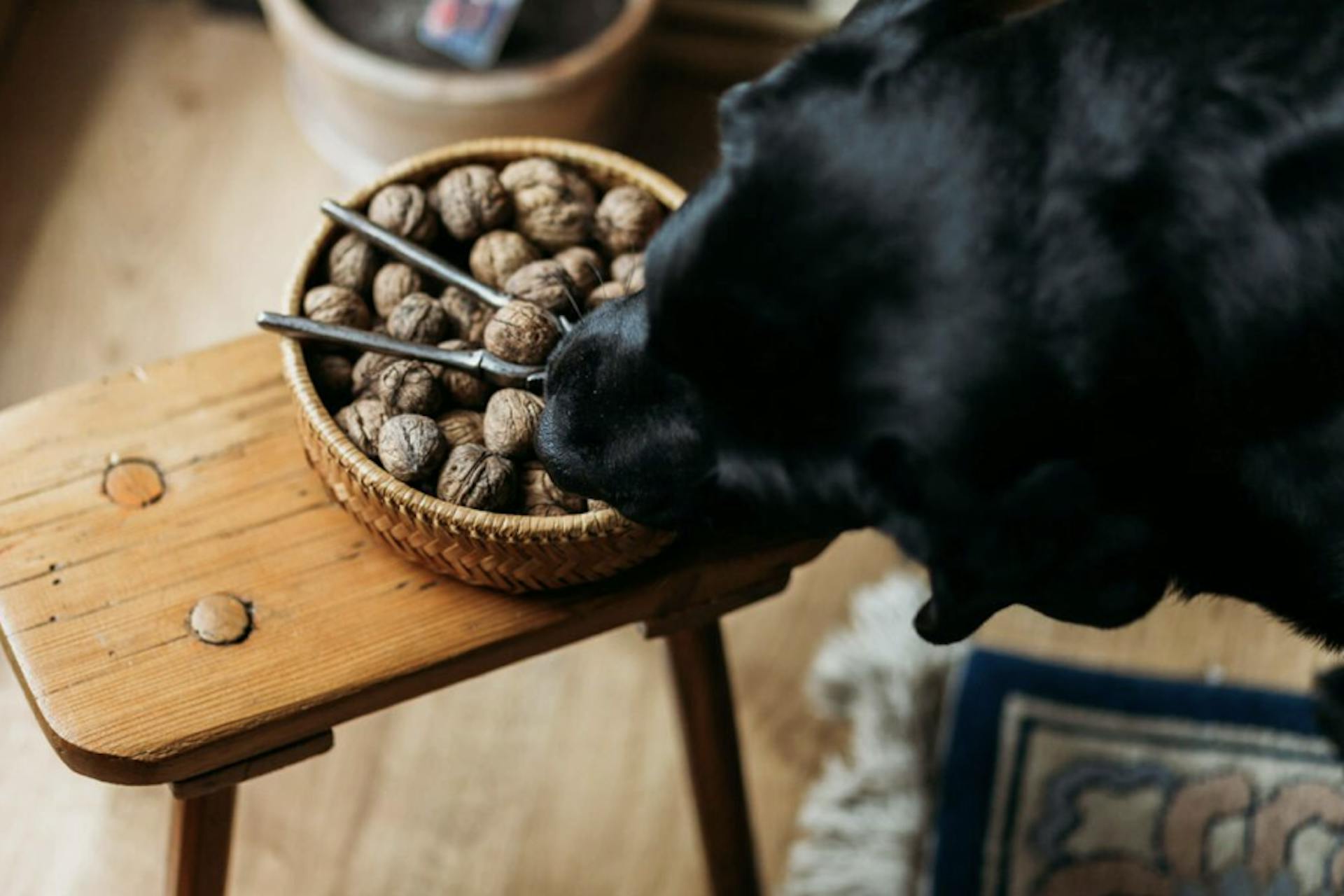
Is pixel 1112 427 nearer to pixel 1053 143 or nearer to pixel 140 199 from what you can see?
pixel 1053 143

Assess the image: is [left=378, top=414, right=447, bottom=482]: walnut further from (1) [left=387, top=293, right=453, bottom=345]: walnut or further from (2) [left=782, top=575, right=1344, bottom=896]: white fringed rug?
(2) [left=782, top=575, right=1344, bottom=896]: white fringed rug

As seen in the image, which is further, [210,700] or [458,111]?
[458,111]

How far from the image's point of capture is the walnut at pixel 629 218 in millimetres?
947

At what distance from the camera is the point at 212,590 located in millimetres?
875

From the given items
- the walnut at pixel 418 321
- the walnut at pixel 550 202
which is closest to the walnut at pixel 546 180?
the walnut at pixel 550 202

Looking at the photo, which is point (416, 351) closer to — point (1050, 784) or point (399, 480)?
point (399, 480)

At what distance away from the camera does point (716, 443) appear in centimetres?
76

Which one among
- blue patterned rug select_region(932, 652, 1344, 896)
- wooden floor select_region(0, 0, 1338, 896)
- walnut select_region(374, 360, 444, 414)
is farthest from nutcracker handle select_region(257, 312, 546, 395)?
blue patterned rug select_region(932, 652, 1344, 896)

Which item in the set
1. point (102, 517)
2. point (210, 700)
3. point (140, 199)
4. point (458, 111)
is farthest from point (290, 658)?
point (140, 199)

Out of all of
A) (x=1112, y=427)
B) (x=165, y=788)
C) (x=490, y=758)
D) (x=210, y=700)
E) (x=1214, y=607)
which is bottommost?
(x=165, y=788)

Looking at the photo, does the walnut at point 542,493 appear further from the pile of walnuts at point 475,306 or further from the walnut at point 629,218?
the walnut at point 629,218

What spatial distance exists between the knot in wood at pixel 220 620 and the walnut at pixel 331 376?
0.46 feet

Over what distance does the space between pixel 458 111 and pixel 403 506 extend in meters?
0.79

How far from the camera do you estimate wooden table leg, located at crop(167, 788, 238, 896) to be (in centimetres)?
94
